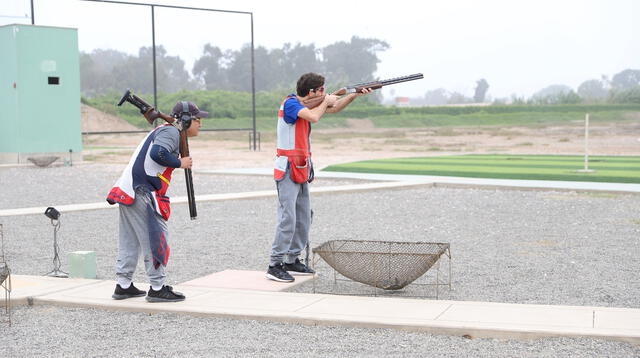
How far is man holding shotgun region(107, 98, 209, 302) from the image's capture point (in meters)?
6.31

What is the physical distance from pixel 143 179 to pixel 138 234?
421 millimetres

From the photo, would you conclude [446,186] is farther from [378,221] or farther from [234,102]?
[234,102]

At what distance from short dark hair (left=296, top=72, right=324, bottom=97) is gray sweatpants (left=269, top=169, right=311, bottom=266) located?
27.0 inches

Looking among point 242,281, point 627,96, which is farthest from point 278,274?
point 627,96

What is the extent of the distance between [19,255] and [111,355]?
4433 mm

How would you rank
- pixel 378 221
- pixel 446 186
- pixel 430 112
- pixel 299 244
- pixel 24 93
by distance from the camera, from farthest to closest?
pixel 430 112 → pixel 24 93 → pixel 446 186 → pixel 378 221 → pixel 299 244

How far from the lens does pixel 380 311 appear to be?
20.0 feet

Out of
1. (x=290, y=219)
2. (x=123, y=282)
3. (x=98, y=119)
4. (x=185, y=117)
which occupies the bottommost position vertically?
(x=123, y=282)

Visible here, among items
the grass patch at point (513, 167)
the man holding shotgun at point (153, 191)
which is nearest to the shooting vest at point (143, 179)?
the man holding shotgun at point (153, 191)

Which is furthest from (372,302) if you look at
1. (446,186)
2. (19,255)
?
(446,186)

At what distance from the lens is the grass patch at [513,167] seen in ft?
58.9

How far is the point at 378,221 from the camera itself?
11836mm

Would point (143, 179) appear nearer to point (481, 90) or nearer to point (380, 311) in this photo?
point (380, 311)

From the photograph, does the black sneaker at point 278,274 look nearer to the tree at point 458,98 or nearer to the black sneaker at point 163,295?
the black sneaker at point 163,295
